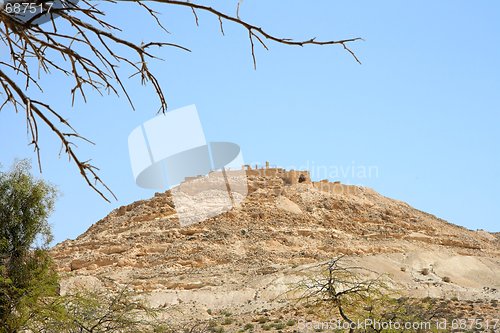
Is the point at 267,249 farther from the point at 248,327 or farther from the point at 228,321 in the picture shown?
the point at 248,327

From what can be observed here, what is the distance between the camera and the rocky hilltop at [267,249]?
2773 centimetres

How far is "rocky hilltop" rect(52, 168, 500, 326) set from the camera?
27.7 metres

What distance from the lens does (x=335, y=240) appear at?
37.6 meters

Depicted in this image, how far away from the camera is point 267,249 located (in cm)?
3522

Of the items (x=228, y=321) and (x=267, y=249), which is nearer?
(x=228, y=321)

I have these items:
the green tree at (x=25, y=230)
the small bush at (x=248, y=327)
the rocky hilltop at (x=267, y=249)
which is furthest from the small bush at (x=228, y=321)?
the green tree at (x=25, y=230)

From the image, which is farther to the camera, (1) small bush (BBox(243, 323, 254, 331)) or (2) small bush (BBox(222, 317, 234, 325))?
(2) small bush (BBox(222, 317, 234, 325))

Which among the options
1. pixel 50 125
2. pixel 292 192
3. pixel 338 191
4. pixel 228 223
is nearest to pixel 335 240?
pixel 228 223

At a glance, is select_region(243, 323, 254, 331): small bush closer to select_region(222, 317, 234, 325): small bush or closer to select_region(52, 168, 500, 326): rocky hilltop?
select_region(222, 317, 234, 325): small bush

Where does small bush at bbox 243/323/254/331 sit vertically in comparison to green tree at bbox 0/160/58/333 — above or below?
below

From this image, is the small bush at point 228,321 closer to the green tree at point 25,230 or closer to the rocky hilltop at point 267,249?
the rocky hilltop at point 267,249

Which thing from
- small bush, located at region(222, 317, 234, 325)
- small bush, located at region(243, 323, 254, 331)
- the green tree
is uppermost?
the green tree

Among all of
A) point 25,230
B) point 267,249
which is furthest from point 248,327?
point 267,249

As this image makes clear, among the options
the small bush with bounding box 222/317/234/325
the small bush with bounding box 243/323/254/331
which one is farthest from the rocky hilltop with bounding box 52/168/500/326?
the small bush with bounding box 243/323/254/331
